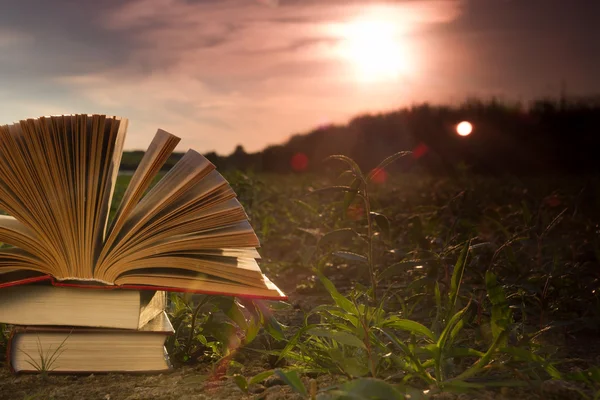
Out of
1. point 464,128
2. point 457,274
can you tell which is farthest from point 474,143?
point 457,274

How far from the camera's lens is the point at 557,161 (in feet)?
39.7

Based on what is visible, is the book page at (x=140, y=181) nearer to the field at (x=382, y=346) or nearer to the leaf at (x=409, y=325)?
the field at (x=382, y=346)

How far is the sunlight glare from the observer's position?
13.3m

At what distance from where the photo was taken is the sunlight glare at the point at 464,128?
13.3 metres

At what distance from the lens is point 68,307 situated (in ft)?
7.32

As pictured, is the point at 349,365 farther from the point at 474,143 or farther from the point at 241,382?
the point at 474,143

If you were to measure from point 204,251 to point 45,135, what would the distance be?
1.99ft

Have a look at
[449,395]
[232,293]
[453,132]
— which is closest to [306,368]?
[232,293]

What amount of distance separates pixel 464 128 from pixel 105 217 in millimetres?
11937

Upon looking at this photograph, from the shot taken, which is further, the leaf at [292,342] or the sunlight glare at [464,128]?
the sunlight glare at [464,128]

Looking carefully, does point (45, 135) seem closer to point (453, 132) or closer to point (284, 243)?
point (284, 243)

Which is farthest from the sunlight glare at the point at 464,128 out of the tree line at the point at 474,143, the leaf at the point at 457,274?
the leaf at the point at 457,274

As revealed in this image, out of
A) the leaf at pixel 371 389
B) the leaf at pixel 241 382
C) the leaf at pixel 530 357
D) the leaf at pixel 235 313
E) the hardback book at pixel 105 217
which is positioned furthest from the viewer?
the leaf at pixel 235 313

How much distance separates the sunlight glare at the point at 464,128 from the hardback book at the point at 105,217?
11.6 meters
